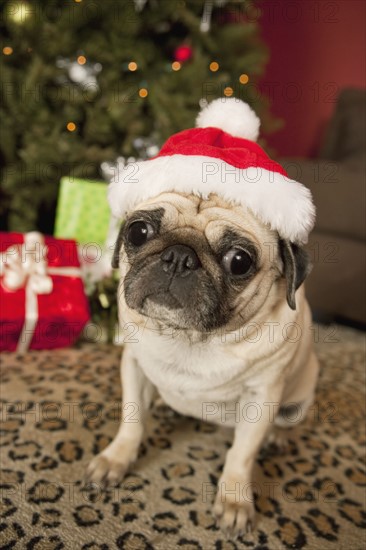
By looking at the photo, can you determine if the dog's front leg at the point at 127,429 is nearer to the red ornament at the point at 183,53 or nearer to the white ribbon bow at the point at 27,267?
the white ribbon bow at the point at 27,267

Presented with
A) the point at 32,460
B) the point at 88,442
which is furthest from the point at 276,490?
the point at 32,460

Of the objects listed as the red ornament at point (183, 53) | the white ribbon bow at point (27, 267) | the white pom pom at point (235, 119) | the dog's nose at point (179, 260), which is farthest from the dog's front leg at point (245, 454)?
the red ornament at point (183, 53)

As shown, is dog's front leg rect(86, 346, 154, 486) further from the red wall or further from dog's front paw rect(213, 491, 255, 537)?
the red wall

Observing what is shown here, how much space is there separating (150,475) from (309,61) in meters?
3.78

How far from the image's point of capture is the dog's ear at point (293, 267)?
121 centimetres

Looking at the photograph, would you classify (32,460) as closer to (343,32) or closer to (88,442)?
(88,442)

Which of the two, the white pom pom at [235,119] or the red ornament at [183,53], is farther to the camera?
the red ornament at [183,53]

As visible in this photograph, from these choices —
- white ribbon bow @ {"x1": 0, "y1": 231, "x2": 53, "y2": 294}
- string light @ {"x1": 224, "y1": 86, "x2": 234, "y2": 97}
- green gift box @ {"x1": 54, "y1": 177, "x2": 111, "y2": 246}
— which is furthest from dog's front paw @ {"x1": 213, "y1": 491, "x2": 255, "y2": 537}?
string light @ {"x1": 224, "y1": 86, "x2": 234, "y2": 97}

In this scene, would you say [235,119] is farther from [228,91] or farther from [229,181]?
[228,91]

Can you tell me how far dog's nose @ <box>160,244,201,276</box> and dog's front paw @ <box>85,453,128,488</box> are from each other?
0.61m

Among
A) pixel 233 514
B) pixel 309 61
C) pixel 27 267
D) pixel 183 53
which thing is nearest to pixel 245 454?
pixel 233 514

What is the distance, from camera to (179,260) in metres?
1.11

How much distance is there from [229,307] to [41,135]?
2017mm

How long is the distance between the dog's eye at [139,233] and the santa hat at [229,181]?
12 centimetres
